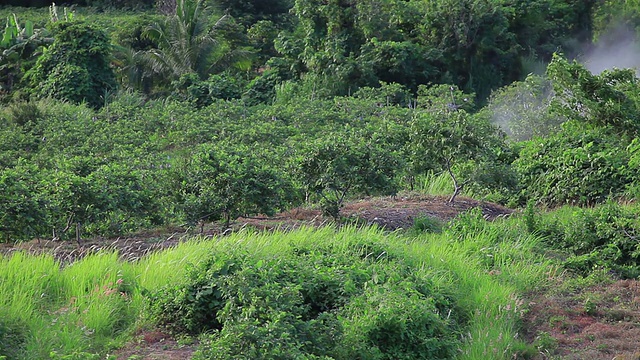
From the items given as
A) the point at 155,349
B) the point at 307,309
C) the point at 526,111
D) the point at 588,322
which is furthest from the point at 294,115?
the point at 155,349

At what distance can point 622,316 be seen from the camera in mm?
7836

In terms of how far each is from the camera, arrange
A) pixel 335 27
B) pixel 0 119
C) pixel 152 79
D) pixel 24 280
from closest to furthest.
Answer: pixel 24 280
pixel 0 119
pixel 335 27
pixel 152 79

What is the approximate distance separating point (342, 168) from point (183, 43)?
19.7 meters

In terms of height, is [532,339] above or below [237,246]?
below

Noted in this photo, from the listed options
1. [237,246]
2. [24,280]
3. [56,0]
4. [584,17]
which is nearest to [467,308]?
[237,246]

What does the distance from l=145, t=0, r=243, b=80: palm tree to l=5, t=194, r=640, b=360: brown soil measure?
60.9ft

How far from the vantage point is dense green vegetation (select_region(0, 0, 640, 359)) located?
6457 millimetres

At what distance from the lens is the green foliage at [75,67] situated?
25.1m

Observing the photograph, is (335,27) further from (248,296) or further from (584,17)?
(248,296)

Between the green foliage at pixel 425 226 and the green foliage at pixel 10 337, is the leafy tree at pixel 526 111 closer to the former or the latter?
the green foliage at pixel 425 226

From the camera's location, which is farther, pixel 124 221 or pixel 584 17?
pixel 584 17

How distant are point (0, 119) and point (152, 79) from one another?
10363 mm

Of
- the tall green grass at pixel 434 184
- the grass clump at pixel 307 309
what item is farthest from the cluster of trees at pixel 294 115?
the grass clump at pixel 307 309

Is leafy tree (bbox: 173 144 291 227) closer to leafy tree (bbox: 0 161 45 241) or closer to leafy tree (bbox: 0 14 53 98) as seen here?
leafy tree (bbox: 0 161 45 241)
